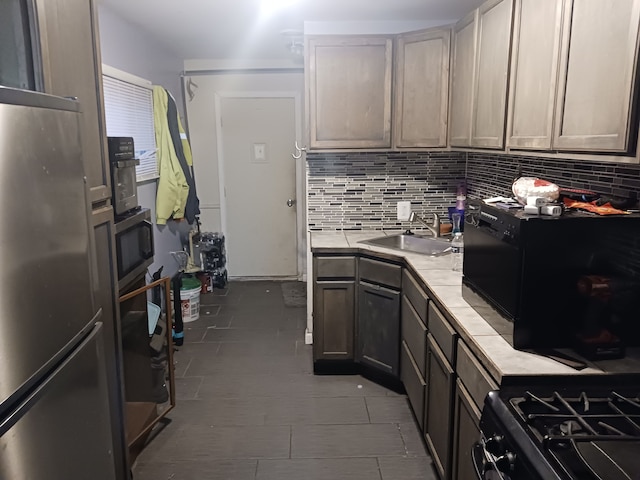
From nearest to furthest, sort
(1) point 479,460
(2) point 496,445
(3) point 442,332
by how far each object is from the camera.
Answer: (2) point 496,445 < (1) point 479,460 < (3) point 442,332

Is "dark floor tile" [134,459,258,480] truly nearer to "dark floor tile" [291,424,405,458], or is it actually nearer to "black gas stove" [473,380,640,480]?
"dark floor tile" [291,424,405,458]

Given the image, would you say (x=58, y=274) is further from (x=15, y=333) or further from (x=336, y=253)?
(x=336, y=253)

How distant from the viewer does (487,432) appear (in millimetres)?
1326

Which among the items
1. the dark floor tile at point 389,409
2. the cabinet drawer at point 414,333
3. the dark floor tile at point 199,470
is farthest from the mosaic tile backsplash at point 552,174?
the dark floor tile at point 199,470

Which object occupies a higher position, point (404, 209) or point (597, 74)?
point (597, 74)

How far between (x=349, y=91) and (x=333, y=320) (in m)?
1.43

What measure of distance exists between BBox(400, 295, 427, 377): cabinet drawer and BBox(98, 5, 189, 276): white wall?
84.6 inches

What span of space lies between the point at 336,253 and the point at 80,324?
1.88m

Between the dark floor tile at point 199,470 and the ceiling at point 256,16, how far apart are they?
2.41 m

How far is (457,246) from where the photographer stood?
109 inches

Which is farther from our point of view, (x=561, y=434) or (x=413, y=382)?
(x=413, y=382)

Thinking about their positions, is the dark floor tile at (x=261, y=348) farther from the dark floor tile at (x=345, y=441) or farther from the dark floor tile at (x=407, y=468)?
the dark floor tile at (x=407, y=468)

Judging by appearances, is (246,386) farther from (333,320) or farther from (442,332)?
(442,332)

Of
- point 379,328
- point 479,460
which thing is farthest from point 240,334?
point 479,460
